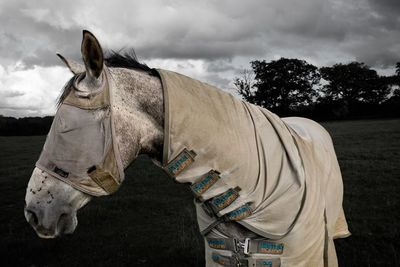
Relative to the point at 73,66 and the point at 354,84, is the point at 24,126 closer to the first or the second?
the point at 73,66

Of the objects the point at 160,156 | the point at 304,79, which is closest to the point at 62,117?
the point at 160,156

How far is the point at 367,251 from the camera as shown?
5582 millimetres

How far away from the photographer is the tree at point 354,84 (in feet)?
231

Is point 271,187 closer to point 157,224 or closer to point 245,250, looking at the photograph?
point 245,250

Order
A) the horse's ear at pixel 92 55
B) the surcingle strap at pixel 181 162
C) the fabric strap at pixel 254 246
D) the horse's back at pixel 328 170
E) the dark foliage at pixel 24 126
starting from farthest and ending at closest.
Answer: the dark foliage at pixel 24 126, the horse's back at pixel 328 170, the fabric strap at pixel 254 246, the surcingle strap at pixel 181 162, the horse's ear at pixel 92 55

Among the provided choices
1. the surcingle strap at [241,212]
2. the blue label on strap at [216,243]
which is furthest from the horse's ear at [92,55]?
the blue label on strap at [216,243]

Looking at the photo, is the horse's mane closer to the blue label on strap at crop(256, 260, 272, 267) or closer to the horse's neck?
the horse's neck

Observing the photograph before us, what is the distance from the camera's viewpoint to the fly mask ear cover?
2.11 metres

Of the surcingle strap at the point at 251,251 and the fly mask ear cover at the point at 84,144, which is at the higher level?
the fly mask ear cover at the point at 84,144

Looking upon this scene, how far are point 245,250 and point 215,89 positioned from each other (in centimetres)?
113

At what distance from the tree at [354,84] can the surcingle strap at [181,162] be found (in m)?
72.2

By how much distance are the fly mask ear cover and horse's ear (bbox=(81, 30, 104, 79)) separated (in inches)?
2.8

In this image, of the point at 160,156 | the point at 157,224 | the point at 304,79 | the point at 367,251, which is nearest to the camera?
the point at 160,156

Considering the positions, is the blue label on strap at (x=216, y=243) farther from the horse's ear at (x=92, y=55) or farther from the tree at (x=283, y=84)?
the tree at (x=283, y=84)
